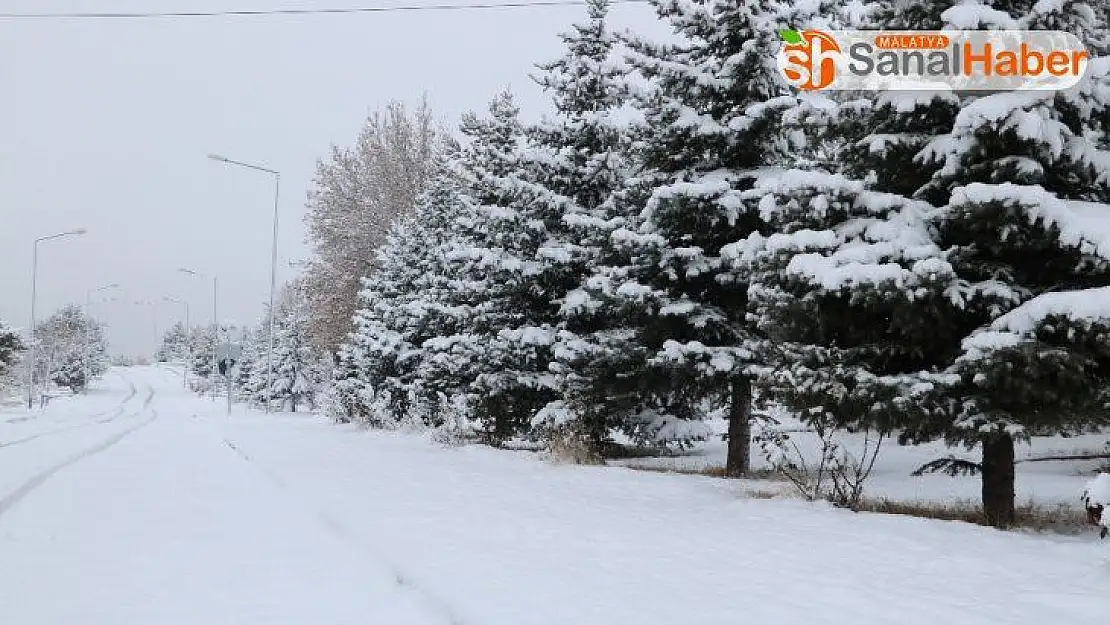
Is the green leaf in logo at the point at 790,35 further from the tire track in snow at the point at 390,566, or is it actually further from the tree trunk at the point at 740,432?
the tire track in snow at the point at 390,566

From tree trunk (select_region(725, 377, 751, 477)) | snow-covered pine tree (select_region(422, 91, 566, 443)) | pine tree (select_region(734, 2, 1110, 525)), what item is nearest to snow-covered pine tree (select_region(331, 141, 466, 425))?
snow-covered pine tree (select_region(422, 91, 566, 443))

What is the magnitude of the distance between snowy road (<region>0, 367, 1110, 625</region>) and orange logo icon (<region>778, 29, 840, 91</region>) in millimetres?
5576

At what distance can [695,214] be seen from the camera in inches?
468

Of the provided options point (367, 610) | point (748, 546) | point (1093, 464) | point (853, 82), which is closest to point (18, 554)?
point (367, 610)

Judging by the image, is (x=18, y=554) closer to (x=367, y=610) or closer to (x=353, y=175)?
(x=367, y=610)

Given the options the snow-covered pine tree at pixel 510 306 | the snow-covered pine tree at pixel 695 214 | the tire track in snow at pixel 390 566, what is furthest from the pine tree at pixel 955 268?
the snow-covered pine tree at pixel 510 306

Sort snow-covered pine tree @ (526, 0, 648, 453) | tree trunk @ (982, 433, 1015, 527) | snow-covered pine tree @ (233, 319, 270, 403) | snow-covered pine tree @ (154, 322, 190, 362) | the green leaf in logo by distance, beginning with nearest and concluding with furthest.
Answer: tree trunk @ (982, 433, 1015, 527) < the green leaf in logo < snow-covered pine tree @ (526, 0, 648, 453) < snow-covered pine tree @ (233, 319, 270, 403) < snow-covered pine tree @ (154, 322, 190, 362)

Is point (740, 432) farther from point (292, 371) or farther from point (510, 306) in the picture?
point (292, 371)

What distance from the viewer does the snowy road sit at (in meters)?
4.87

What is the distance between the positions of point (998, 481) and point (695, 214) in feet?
17.8

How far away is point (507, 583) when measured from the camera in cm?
538

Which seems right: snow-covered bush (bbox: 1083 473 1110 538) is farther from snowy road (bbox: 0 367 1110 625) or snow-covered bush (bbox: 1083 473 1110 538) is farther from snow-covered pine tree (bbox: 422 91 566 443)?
snow-covered pine tree (bbox: 422 91 566 443)

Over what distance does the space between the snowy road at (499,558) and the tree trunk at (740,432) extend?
5.60 feet

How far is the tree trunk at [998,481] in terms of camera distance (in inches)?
312
